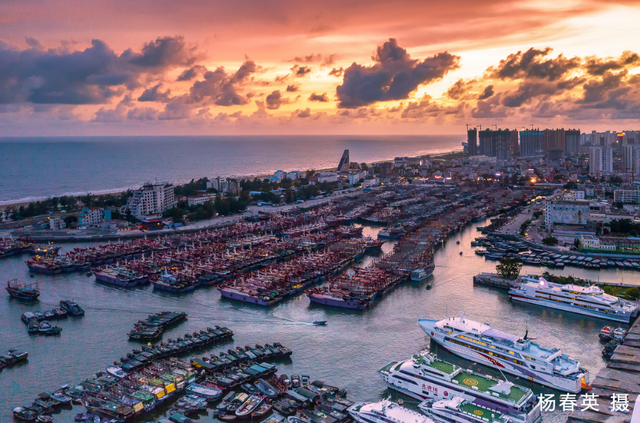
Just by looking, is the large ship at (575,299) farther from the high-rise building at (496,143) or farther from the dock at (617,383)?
the high-rise building at (496,143)

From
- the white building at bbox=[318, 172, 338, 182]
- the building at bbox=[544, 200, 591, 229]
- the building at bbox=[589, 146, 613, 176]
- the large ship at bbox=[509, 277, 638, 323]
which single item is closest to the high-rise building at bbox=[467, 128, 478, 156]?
the building at bbox=[589, 146, 613, 176]

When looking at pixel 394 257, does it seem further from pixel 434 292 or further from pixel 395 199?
pixel 395 199

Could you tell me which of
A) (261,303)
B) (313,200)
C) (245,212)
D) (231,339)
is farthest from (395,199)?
(231,339)

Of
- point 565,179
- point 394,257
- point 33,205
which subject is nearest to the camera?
point 394,257

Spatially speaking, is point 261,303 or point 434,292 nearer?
point 261,303

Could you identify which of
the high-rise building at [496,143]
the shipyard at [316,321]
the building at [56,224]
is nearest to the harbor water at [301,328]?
the shipyard at [316,321]

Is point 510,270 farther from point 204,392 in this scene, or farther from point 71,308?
point 71,308

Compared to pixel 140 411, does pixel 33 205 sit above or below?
above
